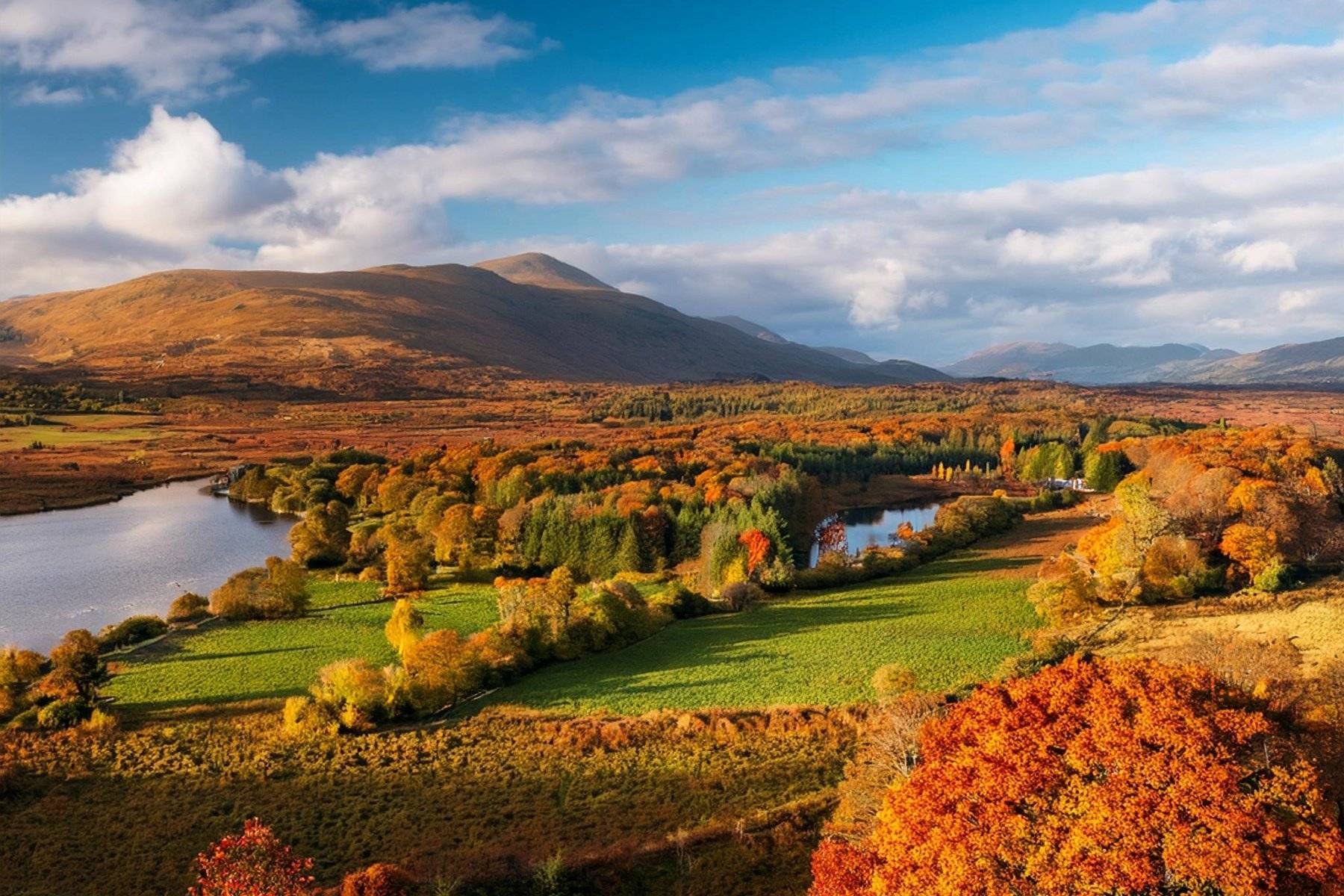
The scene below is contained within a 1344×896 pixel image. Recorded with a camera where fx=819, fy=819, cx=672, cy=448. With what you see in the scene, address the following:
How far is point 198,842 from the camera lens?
89.0 feet

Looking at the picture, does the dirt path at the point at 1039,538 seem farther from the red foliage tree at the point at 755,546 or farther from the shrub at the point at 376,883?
the shrub at the point at 376,883

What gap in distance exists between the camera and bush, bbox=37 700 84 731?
37.8 m

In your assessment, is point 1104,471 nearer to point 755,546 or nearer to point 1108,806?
point 755,546

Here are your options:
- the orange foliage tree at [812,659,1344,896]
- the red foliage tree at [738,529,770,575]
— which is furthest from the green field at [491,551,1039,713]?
the orange foliage tree at [812,659,1344,896]

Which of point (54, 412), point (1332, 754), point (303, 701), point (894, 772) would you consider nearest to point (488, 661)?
point (303, 701)

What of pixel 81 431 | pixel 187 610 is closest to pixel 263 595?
pixel 187 610

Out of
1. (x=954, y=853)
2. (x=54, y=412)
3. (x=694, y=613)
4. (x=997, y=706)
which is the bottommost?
(x=694, y=613)

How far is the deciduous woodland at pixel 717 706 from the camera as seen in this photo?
15617 millimetres

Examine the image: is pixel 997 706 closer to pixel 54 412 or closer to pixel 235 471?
pixel 235 471

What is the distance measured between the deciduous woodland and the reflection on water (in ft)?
27.3

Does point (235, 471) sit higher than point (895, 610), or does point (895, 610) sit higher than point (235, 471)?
point (235, 471)

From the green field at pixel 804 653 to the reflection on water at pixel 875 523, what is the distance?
28.7 metres

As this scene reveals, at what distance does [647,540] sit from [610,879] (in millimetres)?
49983

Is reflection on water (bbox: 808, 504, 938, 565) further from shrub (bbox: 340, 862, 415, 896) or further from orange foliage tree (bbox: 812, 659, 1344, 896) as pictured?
orange foliage tree (bbox: 812, 659, 1344, 896)
